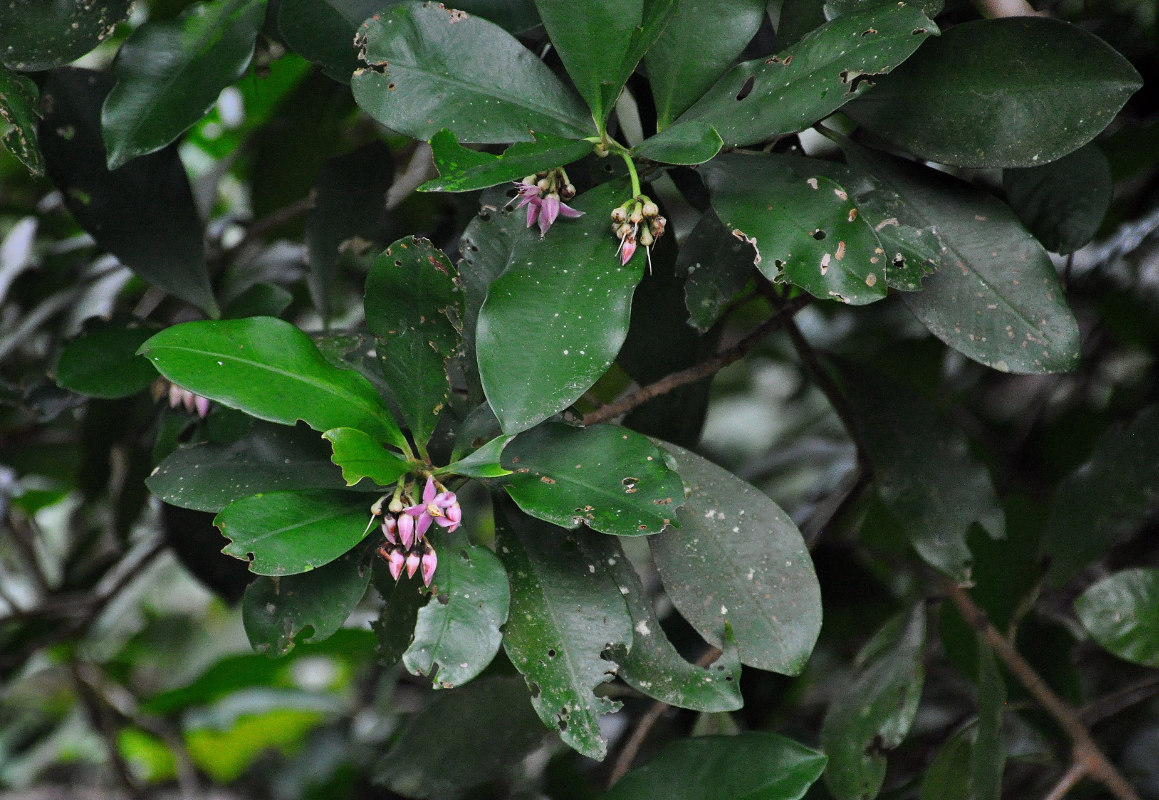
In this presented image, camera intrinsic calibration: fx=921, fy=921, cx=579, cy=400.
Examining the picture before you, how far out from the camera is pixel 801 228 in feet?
2.07

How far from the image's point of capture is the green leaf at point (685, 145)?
58 cm

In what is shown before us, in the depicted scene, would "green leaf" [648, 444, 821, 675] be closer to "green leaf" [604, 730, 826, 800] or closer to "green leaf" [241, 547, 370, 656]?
"green leaf" [604, 730, 826, 800]

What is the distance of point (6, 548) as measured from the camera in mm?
2422

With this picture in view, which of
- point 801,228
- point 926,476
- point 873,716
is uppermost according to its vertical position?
point 801,228

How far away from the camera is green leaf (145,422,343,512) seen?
2.14 feet

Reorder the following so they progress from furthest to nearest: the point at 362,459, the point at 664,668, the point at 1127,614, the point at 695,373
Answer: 1. the point at 1127,614
2. the point at 695,373
3. the point at 664,668
4. the point at 362,459

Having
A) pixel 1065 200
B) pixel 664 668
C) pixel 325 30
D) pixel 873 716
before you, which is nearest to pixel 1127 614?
pixel 873 716

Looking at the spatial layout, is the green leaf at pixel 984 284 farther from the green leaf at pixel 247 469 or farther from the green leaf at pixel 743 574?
the green leaf at pixel 247 469

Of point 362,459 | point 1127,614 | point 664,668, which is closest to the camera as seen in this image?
point 362,459

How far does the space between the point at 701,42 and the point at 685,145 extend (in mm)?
115

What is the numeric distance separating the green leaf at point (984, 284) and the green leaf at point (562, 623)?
0.32m

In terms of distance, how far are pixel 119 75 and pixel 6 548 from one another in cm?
212

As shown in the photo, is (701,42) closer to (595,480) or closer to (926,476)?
(595,480)

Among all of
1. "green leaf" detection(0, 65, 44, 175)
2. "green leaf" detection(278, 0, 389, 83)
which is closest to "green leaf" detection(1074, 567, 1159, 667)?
"green leaf" detection(278, 0, 389, 83)
